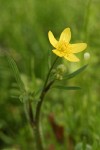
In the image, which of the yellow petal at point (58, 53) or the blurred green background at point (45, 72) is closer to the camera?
the yellow petal at point (58, 53)

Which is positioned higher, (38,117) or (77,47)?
(77,47)

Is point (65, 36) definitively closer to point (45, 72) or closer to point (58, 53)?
point (58, 53)

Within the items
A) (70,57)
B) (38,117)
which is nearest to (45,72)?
(38,117)

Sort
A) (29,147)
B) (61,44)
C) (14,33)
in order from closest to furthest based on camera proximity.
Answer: (61,44) → (29,147) → (14,33)

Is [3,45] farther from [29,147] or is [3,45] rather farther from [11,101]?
[29,147]

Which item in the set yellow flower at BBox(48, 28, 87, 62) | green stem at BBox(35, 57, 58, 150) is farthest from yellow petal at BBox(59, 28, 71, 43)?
green stem at BBox(35, 57, 58, 150)

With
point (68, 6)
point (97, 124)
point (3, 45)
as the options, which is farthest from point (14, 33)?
point (97, 124)

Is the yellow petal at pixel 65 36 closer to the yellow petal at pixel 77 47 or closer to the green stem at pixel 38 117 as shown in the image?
the yellow petal at pixel 77 47

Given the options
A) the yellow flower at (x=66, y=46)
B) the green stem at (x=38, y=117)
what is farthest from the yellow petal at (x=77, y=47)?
the green stem at (x=38, y=117)

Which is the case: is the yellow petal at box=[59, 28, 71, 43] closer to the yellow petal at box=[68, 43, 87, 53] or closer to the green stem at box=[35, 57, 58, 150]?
the yellow petal at box=[68, 43, 87, 53]
